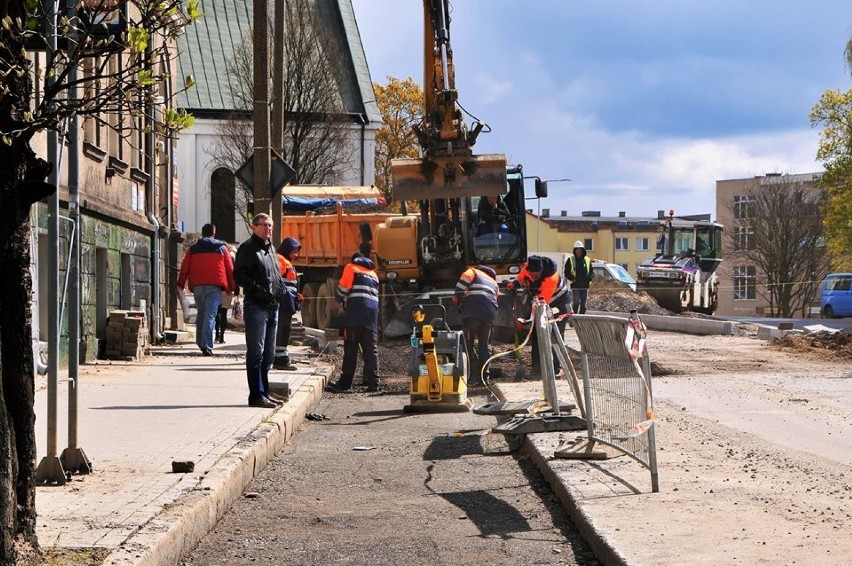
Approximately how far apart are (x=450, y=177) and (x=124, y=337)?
6.63 meters

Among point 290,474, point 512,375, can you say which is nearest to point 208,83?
point 512,375

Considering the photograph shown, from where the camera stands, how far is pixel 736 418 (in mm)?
12109

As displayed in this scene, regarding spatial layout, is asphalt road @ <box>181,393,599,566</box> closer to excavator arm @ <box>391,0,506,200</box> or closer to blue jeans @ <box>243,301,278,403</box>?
blue jeans @ <box>243,301,278,403</box>

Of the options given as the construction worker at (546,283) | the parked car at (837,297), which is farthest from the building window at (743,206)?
the construction worker at (546,283)

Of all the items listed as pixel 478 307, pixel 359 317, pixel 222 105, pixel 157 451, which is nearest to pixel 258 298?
pixel 157 451

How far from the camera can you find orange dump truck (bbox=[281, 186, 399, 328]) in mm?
29297

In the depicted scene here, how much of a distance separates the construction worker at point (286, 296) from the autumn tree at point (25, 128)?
9.51 m

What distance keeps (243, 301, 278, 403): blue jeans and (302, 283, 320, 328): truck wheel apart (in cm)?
1756

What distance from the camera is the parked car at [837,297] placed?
5475 cm

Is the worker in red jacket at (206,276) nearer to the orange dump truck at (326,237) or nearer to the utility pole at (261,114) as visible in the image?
the utility pole at (261,114)

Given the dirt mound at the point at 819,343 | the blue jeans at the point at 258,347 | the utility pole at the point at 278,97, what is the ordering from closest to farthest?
the blue jeans at the point at 258,347, the utility pole at the point at 278,97, the dirt mound at the point at 819,343

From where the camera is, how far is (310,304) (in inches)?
1208

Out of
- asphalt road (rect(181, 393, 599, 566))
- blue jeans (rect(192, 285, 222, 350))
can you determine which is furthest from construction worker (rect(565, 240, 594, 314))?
asphalt road (rect(181, 393, 599, 566))

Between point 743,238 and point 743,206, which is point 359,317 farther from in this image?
point 743,206
